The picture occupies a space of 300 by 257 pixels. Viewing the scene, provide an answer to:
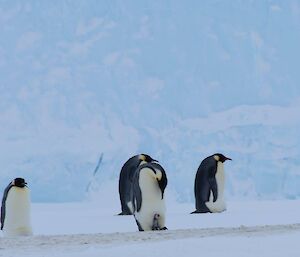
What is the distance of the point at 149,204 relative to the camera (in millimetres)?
7203

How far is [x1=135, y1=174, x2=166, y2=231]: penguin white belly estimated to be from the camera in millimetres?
7145

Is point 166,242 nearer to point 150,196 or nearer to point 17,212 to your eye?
point 150,196

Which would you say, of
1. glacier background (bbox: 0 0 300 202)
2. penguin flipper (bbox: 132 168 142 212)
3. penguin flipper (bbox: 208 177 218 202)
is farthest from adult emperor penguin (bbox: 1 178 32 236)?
glacier background (bbox: 0 0 300 202)

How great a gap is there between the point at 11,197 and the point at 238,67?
987 centimetres

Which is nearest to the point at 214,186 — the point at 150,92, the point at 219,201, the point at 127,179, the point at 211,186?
the point at 211,186

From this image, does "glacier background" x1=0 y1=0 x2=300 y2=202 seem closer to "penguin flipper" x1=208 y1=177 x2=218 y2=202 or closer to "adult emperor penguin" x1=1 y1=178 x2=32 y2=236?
"penguin flipper" x1=208 y1=177 x2=218 y2=202

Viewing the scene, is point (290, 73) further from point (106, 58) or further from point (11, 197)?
point (11, 197)

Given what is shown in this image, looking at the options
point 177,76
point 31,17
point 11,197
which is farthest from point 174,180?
point 11,197

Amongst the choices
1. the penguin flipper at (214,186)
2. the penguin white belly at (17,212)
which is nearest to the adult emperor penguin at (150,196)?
the penguin white belly at (17,212)

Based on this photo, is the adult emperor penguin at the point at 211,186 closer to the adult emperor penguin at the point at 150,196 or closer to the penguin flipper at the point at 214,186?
the penguin flipper at the point at 214,186

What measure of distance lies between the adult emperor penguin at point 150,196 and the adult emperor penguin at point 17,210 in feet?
3.81

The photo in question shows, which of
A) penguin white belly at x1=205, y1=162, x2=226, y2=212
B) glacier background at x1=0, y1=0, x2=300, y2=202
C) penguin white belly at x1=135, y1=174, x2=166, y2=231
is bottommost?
penguin white belly at x1=135, y1=174, x2=166, y2=231

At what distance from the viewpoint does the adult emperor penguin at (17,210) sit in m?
7.71

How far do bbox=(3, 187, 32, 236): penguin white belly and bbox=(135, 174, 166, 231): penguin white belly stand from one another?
3.85ft
